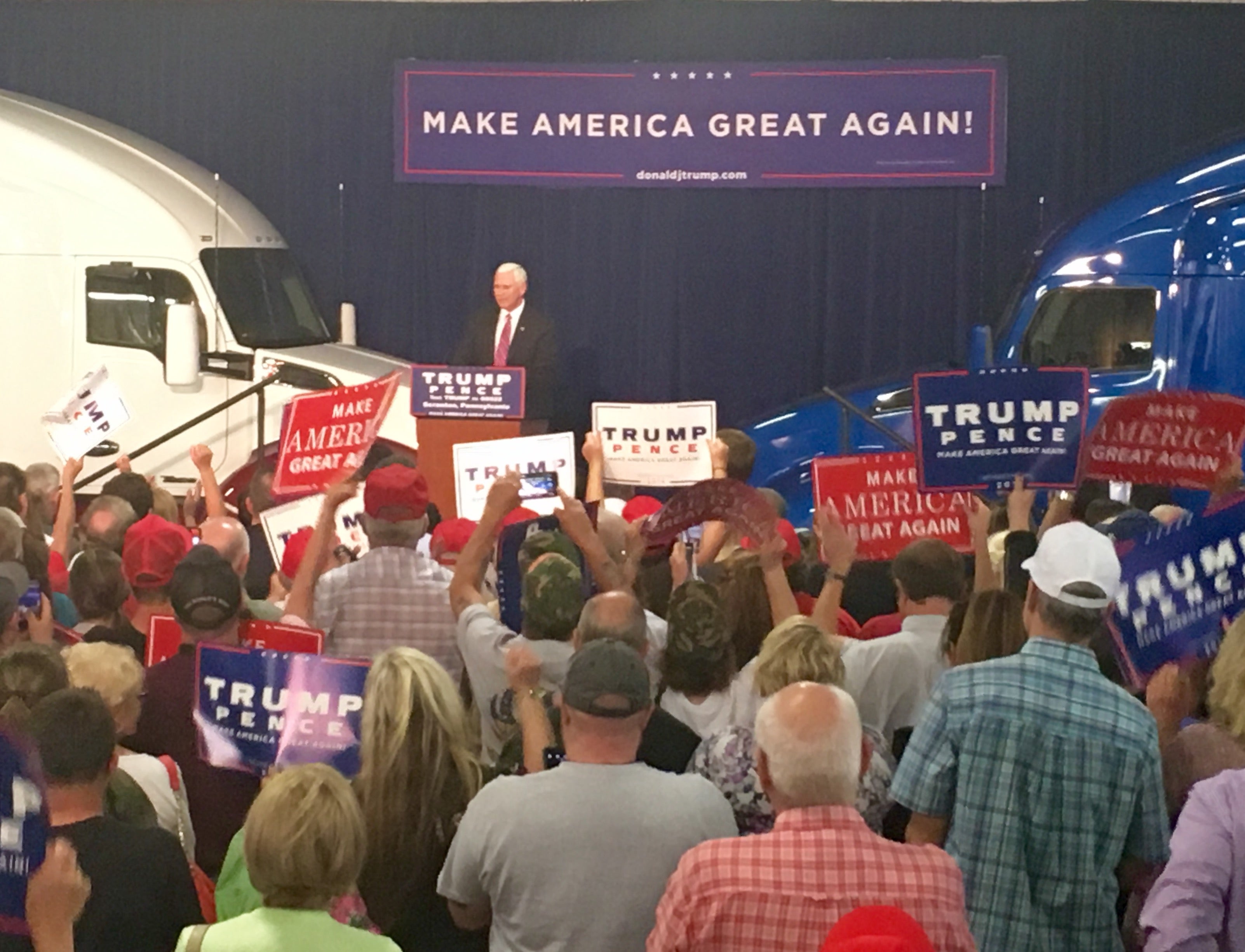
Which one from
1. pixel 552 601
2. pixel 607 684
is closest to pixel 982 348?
pixel 552 601

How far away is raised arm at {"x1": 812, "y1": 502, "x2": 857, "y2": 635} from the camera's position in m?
4.81

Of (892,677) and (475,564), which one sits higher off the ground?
(475,564)

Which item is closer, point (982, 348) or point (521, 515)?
point (521, 515)

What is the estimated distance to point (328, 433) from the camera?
6.42 metres

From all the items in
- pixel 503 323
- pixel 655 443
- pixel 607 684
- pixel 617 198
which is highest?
pixel 617 198

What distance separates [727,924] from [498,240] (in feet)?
33.5

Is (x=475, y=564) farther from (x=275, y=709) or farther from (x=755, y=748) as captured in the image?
(x=755, y=748)

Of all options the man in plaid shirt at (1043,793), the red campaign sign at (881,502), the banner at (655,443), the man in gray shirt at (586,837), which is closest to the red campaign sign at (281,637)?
the man in gray shirt at (586,837)

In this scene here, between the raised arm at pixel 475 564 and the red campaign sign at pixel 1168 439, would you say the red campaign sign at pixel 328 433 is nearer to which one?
the raised arm at pixel 475 564

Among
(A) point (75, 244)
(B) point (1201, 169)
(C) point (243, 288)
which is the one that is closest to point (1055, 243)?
(B) point (1201, 169)

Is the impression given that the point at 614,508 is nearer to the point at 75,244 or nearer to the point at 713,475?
the point at 713,475

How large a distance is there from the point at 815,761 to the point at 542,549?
1.88 m

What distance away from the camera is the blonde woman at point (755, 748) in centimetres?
356

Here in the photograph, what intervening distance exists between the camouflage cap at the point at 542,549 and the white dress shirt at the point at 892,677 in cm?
76
